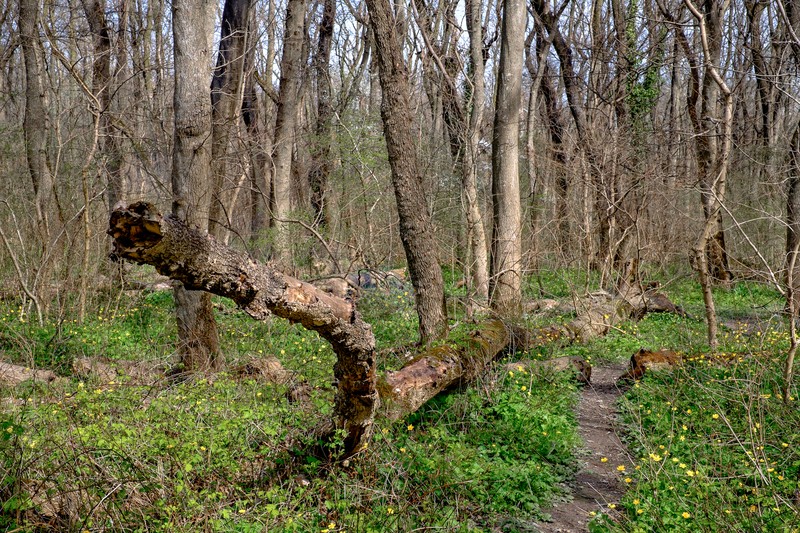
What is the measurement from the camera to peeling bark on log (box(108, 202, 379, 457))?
2631mm

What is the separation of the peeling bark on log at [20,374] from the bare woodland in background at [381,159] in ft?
4.07

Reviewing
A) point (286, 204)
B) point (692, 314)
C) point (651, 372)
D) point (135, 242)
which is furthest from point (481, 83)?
point (135, 242)

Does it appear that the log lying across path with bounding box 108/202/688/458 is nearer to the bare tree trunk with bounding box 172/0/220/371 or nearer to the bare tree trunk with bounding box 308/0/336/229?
the bare tree trunk with bounding box 172/0/220/371

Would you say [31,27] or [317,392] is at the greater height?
[31,27]

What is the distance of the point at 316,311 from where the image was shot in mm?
3357

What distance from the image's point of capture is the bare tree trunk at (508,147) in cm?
945

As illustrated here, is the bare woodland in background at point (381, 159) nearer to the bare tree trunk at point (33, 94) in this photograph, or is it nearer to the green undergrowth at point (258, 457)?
the bare tree trunk at point (33, 94)

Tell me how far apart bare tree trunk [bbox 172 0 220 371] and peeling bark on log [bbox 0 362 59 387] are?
1.18m

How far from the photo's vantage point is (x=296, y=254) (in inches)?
448

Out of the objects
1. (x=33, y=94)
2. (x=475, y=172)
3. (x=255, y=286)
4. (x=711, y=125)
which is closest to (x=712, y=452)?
(x=255, y=286)

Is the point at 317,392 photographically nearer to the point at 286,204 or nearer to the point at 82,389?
the point at 82,389

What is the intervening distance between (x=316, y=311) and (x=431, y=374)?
2301 mm

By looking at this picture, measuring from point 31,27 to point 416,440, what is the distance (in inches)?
338

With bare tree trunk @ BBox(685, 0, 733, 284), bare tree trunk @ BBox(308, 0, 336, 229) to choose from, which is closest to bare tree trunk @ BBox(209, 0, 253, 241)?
bare tree trunk @ BBox(308, 0, 336, 229)
